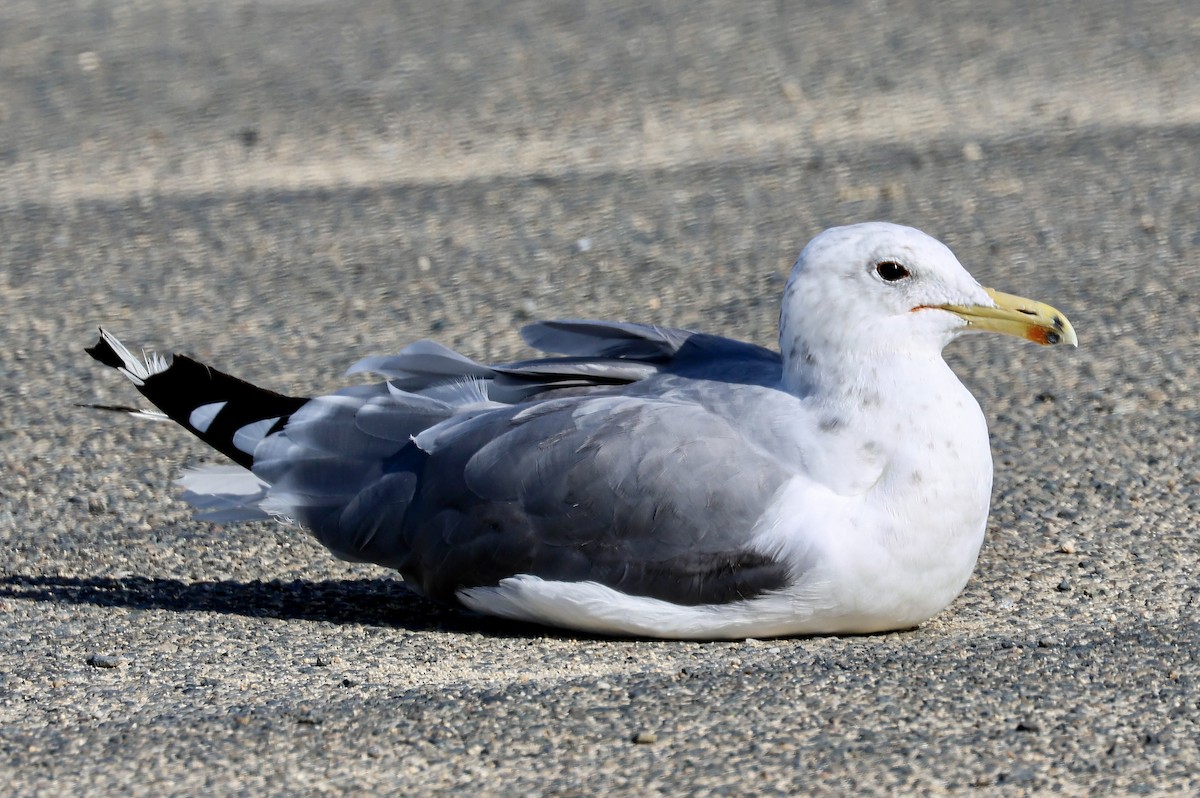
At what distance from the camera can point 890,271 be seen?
159 inches

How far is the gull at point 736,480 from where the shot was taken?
3.88 m

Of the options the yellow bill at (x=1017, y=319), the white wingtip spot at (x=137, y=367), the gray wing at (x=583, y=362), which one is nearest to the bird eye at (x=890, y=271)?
the yellow bill at (x=1017, y=319)

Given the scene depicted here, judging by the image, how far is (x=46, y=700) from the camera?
3764mm

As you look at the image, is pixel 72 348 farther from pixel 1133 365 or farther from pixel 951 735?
pixel 951 735

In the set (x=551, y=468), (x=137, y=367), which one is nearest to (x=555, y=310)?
(x=137, y=367)

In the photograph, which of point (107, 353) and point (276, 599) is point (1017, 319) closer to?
point (276, 599)

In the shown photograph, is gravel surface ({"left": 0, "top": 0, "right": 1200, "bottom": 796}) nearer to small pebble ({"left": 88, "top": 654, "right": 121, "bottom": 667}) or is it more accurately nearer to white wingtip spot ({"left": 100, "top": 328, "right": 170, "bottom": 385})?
small pebble ({"left": 88, "top": 654, "right": 121, "bottom": 667})

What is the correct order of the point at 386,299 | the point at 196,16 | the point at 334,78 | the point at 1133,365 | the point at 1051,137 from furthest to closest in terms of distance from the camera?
1. the point at 196,16
2. the point at 334,78
3. the point at 1051,137
4. the point at 386,299
5. the point at 1133,365

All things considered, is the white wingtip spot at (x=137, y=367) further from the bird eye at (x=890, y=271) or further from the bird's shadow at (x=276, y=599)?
the bird eye at (x=890, y=271)

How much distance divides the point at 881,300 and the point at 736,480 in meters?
0.54

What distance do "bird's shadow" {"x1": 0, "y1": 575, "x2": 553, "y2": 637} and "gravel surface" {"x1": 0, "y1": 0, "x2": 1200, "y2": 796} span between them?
0.02 metres

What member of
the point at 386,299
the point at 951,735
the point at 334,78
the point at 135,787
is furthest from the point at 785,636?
the point at 334,78

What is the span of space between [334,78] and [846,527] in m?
7.49

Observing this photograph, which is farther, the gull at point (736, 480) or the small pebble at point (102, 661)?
the small pebble at point (102, 661)
